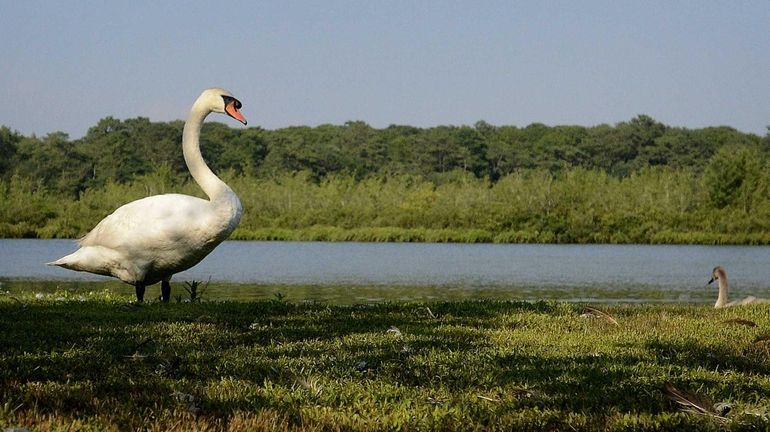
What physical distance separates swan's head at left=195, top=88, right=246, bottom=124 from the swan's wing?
1.79m

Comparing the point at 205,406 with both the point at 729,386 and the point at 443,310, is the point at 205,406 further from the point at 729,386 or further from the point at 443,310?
the point at 443,310

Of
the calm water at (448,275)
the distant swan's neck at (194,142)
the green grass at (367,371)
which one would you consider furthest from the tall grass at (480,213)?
the green grass at (367,371)

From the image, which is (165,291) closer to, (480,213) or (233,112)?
(233,112)

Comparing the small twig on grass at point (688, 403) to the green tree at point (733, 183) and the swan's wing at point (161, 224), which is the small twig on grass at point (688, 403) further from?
the green tree at point (733, 183)

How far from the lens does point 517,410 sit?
5.56 m

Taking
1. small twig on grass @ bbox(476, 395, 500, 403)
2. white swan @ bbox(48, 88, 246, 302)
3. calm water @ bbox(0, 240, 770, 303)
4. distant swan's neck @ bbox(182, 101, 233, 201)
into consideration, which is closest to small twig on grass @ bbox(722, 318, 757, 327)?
small twig on grass @ bbox(476, 395, 500, 403)

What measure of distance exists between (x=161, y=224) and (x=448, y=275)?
24869 millimetres

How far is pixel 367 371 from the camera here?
6750 mm

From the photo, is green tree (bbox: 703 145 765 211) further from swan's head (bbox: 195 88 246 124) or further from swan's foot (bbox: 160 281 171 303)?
swan's foot (bbox: 160 281 171 303)

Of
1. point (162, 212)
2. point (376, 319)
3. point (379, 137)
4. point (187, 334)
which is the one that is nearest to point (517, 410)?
point (187, 334)

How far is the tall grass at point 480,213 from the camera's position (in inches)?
2938

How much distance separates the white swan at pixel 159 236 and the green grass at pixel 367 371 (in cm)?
196

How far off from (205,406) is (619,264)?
40.8 meters

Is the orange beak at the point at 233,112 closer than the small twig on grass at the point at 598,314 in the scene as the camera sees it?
No
